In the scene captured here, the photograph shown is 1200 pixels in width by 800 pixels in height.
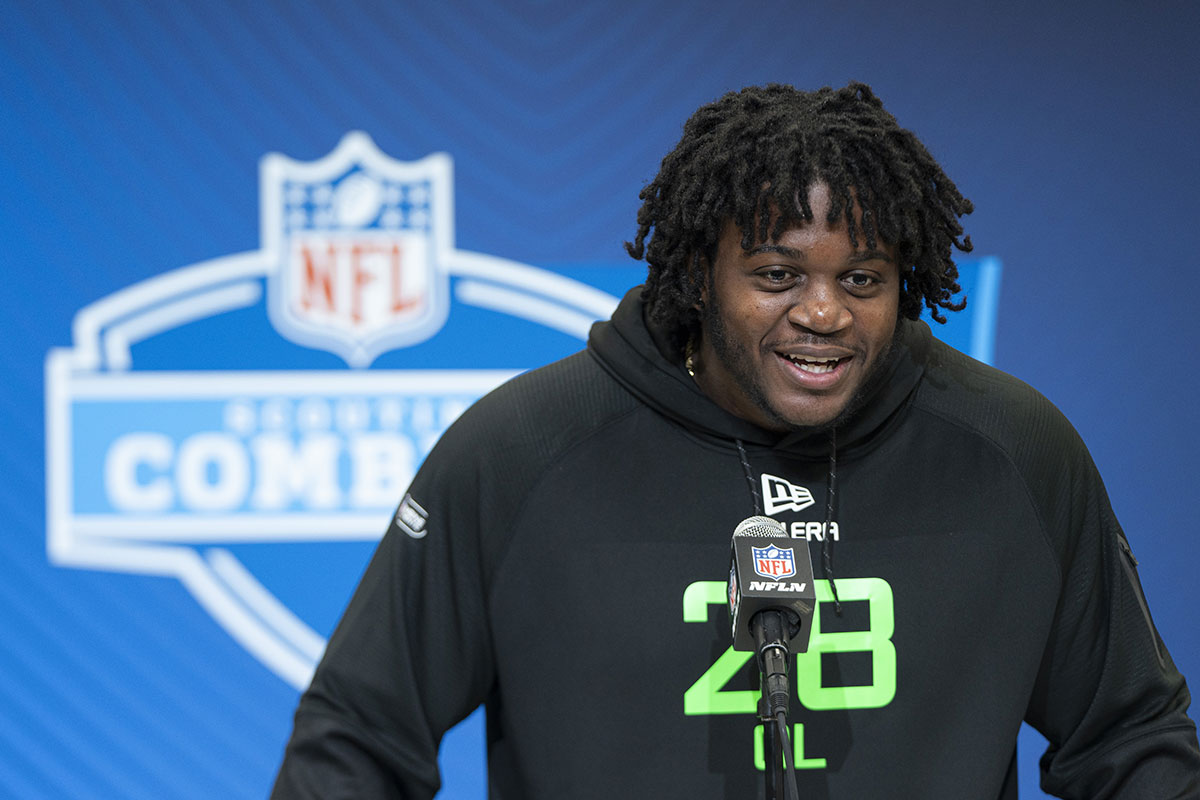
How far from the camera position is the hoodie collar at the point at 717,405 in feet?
4.31

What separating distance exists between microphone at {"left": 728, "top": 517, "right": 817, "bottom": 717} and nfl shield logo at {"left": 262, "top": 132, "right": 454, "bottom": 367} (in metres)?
1.44

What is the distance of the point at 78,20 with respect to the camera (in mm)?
2287

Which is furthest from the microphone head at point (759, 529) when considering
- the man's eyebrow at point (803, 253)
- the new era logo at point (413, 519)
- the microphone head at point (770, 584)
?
the new era logo at point (413, 519)

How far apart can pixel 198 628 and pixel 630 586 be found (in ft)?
4.66

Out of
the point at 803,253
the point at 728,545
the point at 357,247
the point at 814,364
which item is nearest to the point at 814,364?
the point at 814,364

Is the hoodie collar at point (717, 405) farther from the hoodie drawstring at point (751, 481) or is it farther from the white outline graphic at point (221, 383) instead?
the white outline graphic at point (221, 383)

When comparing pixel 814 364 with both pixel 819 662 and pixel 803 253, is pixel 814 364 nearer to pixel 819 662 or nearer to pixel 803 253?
pixel 803 253

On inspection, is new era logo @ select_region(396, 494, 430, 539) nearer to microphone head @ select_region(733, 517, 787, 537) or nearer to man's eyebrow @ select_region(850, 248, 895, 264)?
microphone head @ select_region(733, 517, 787, 537)

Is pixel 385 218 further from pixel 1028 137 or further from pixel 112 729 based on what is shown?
pixel 1028 137

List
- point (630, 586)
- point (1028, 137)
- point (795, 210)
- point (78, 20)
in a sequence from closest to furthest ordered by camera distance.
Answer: point (795, 210) → point (630, 586) → point (78, 20) → point (1028, 137)

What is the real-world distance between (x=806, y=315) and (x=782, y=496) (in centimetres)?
23

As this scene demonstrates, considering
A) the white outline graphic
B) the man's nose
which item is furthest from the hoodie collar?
the white outline graphic

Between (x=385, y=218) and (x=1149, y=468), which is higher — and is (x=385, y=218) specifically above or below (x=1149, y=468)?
above

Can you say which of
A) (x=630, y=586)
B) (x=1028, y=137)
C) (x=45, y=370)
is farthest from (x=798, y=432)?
(x=45, y=370)
